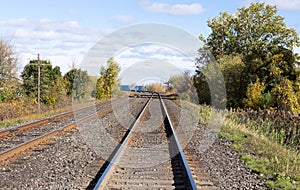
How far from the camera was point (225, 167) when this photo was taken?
7512 millimetres

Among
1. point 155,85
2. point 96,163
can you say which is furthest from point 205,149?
point 155,85

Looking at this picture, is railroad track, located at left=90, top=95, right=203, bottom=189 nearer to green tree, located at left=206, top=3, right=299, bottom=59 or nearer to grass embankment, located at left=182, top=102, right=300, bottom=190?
grass embankment, located at left=182, top=102, right=300, bottom=190

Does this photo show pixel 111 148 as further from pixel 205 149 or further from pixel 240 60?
pixel 240 60

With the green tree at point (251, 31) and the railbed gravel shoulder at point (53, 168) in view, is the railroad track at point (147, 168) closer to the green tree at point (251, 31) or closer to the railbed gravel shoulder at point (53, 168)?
the railbed gravel shoulder at point (53, 168)

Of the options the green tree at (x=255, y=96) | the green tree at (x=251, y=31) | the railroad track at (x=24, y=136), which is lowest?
the railroad track at (x=24, y=136)

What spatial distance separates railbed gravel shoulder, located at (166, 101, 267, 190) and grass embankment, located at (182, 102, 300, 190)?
17 centimetres

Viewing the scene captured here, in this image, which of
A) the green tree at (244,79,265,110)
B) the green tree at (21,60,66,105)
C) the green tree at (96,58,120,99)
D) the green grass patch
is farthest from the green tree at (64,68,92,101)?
the green grass patch

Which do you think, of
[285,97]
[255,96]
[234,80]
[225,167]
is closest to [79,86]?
[234,80]

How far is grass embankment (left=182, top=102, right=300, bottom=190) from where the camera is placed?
668cm

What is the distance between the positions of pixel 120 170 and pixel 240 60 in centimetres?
2489

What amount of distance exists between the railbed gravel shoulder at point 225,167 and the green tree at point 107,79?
28.6 meters

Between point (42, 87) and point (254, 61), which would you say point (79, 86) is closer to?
point (42, 87)

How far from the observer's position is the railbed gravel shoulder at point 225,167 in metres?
6.27

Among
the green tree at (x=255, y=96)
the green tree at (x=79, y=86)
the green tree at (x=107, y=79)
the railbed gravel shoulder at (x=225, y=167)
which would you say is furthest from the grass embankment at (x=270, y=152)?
the green tree at (x=107, y=79)
